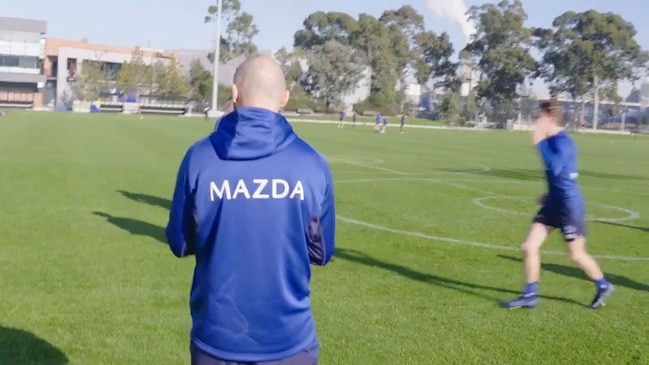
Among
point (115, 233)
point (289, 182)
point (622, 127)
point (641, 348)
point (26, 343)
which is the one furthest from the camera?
point (622, 127)

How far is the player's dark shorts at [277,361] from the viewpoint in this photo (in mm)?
3598

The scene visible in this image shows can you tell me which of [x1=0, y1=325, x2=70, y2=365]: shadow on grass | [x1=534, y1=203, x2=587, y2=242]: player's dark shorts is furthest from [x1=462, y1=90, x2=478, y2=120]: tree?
[x1=0, y1=325, x2=70, y2=365]: shadow on grass

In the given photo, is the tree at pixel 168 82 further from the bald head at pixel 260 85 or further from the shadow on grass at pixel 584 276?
the bald head at pixel 260 85

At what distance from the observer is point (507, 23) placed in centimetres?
11719

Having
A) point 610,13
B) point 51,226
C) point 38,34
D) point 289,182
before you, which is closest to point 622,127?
point 610,13

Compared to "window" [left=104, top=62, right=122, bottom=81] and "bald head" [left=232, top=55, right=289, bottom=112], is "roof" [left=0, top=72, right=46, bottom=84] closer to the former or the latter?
"window" [left=104, top=62, right=122, bottom=81]

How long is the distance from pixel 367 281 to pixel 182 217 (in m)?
6.40

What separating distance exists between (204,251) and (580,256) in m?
6.47

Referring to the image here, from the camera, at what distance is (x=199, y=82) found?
370 feet

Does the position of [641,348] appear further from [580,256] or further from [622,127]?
[622,127]

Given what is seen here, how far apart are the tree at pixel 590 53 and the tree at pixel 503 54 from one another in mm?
3389

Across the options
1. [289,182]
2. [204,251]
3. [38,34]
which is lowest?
[204,251]

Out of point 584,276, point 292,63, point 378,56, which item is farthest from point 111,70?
point 584,276

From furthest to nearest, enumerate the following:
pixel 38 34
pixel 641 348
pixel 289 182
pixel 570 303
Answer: pixel 38 34 → pixel 570 303 → pixel 641 348 → pixel 289 182
